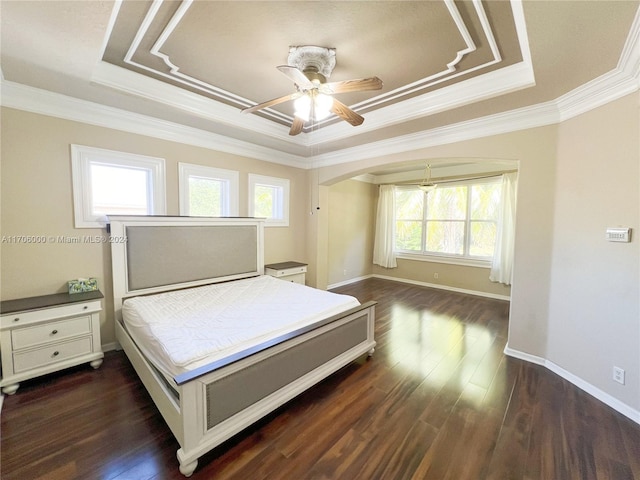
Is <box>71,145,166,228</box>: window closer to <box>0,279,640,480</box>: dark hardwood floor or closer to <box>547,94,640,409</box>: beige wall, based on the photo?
<box>0,279,640,480</box>: dark hardwood floor

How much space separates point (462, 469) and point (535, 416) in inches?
36.0

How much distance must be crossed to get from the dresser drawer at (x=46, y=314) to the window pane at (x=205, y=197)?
4.97 feet

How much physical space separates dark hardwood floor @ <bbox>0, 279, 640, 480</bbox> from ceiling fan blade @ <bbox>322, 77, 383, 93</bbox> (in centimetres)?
247

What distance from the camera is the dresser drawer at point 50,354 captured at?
85.5 inches

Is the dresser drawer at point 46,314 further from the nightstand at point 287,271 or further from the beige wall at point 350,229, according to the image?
the beige wall at point 350,229

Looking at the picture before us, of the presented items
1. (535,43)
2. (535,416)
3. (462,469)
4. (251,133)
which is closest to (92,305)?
(251,133)

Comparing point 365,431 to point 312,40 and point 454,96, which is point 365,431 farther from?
point 454,96

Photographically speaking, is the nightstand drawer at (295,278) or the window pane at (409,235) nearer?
the nightstand drawer at (295,278)

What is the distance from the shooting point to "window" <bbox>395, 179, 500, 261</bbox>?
209 inches

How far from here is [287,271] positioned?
4227 mm

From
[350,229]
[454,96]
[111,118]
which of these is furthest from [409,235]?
[111,118]

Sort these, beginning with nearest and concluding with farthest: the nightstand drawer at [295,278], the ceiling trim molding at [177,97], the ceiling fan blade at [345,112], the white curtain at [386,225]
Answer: the ceiling fan blade at [345,112]
the ceiling trim molding at [177,97]
the nightstand drawer at [295,278]
the white curtain at [386,225]

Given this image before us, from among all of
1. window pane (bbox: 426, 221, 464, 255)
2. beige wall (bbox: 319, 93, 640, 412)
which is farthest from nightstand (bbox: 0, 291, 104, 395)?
window pane (bbox: 426, 221, 464, 255)

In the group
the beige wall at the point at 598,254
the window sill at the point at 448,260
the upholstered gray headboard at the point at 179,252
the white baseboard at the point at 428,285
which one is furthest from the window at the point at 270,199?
the beige wall at the point at 598,254
